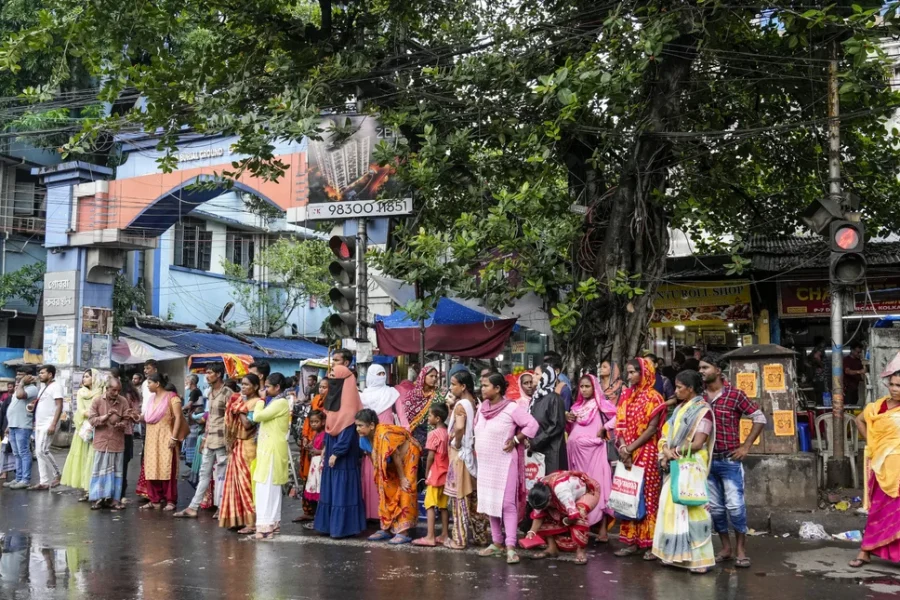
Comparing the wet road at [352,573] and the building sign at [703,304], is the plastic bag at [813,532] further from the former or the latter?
the building sign at [703,304]

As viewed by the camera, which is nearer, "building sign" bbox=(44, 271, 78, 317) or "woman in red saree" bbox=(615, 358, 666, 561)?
"woman in red saree" bbox=(615, 358, 666, 561)

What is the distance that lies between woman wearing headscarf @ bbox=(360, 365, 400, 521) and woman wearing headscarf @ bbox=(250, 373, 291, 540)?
2.99 ft

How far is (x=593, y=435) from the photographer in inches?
349

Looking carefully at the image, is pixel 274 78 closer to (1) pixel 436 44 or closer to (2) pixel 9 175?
(1) pixel 436 44

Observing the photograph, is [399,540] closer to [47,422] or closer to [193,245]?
[47,422]

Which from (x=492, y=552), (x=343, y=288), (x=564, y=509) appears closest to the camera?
(x=564, y=509)

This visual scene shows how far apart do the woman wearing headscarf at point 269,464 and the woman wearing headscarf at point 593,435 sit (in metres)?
3.03

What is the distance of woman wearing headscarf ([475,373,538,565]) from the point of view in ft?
25.9

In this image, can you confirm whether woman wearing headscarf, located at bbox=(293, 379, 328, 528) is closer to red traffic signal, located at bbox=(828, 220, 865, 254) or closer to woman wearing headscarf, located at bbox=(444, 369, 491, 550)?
woman wearing headscarf, located at bbox=(444, 369, 491, 550)

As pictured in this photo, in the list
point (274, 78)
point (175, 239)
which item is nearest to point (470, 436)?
point (274, 78)

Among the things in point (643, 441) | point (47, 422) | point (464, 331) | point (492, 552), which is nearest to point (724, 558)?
point (643, 441)

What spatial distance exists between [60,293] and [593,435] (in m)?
17.5

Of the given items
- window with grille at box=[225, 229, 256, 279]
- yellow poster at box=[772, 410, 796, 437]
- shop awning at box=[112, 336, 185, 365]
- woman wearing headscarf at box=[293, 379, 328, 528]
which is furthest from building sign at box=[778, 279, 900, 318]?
window with grille at box=[225, 229, 256, 279]

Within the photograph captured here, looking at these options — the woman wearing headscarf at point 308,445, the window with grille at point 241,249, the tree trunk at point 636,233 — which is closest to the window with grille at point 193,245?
the window with grille at point 241,249
